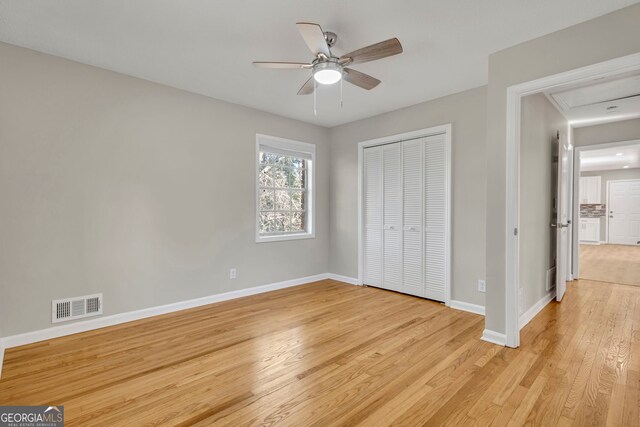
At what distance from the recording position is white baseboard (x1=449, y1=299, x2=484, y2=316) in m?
3.44

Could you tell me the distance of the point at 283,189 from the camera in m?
4.68

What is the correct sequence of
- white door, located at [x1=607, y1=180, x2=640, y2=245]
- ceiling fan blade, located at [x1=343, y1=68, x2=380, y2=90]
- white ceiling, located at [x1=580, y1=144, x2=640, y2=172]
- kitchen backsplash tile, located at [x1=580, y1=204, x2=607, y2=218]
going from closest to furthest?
ceiling fan blade, located at [x1=343, y1=68, x2=380, y2=90], white ceiling, located at [x1=580, y1=144, x2=640, y2=172], white door, located at [x1=607, y1=180, x2=640, y2=245], kitchen backsplash tile, located at [x1=580, y1=204, x2=607, y2=218]

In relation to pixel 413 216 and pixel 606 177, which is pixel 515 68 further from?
pixel 606 177

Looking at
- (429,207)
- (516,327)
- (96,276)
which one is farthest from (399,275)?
(96,276)

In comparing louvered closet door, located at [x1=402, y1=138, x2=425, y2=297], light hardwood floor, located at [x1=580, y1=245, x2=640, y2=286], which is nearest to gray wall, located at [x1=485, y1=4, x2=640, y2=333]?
louvered closet door, located at [x1=402, y1=138, x2=425, y2=297]

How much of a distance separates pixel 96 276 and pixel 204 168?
1.60m

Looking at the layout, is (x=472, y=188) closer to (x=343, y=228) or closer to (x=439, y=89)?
(x=439, y=89)

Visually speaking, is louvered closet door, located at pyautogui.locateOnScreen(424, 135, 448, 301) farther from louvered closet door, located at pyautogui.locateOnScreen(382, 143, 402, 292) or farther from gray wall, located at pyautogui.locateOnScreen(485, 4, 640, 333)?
gray wall, located at pyautogui.locateOnScreen(485, 4, 640, 333)

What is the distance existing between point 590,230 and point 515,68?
10365mm

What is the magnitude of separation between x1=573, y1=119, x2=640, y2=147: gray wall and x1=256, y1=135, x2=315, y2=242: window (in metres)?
4.50

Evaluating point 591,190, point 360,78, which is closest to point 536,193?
point 360,78

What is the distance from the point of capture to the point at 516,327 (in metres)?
2.59

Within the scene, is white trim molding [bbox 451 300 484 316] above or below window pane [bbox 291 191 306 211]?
below

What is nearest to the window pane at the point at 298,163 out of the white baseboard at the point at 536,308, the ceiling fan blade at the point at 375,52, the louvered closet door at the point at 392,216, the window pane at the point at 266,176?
the window pane at the point at 266,176
